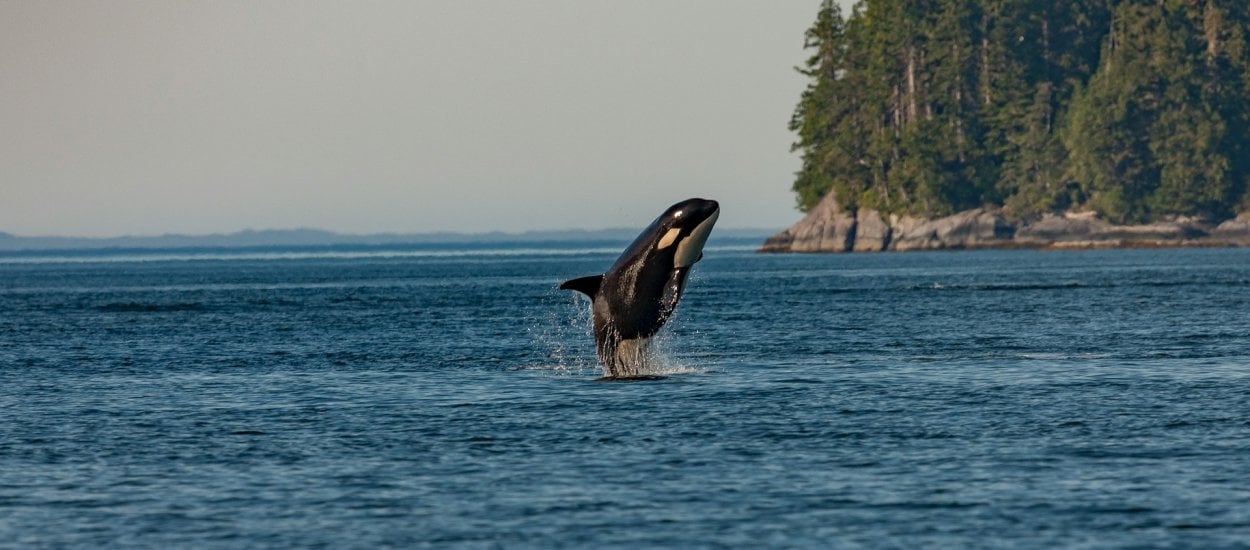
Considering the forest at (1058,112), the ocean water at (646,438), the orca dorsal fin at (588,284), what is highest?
the forest at (1058,112)

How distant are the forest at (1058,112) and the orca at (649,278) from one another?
151384mm

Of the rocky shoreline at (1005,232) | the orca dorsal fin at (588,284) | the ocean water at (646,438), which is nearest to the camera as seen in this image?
the ocean water at (646,438)

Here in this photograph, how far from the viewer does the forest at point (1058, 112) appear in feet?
591

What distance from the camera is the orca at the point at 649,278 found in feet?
108

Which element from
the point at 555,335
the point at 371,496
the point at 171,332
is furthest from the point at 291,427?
Result: the point at 171,332

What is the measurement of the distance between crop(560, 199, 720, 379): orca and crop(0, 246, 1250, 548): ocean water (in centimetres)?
130

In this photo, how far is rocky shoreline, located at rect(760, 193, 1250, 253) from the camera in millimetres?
177125

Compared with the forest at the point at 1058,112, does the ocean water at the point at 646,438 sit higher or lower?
lower

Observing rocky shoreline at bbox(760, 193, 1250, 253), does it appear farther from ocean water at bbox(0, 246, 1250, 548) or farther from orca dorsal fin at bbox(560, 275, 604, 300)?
orca dorsal fin at bbox(560, 275, 604, 300)

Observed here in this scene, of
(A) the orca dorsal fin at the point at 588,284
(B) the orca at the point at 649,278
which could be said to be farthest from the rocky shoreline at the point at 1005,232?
(A) the orca dorsal fin at the point at 588,284

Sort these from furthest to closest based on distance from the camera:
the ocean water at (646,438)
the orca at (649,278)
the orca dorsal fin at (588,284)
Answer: the orca dorsal fin at (588,284)
the orca at (649,278)
the ocean water at (646,438)

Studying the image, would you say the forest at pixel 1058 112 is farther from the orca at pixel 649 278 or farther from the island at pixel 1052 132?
the orca at pixel 649 278

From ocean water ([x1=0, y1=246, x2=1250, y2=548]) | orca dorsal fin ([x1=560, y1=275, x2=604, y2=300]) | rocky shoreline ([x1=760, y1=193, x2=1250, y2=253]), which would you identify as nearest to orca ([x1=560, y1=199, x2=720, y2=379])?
orca dorsal fin ([x1=560, y1=275, x2=604, y2=300])

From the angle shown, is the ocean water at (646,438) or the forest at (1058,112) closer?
the ocean water at (646,438)
